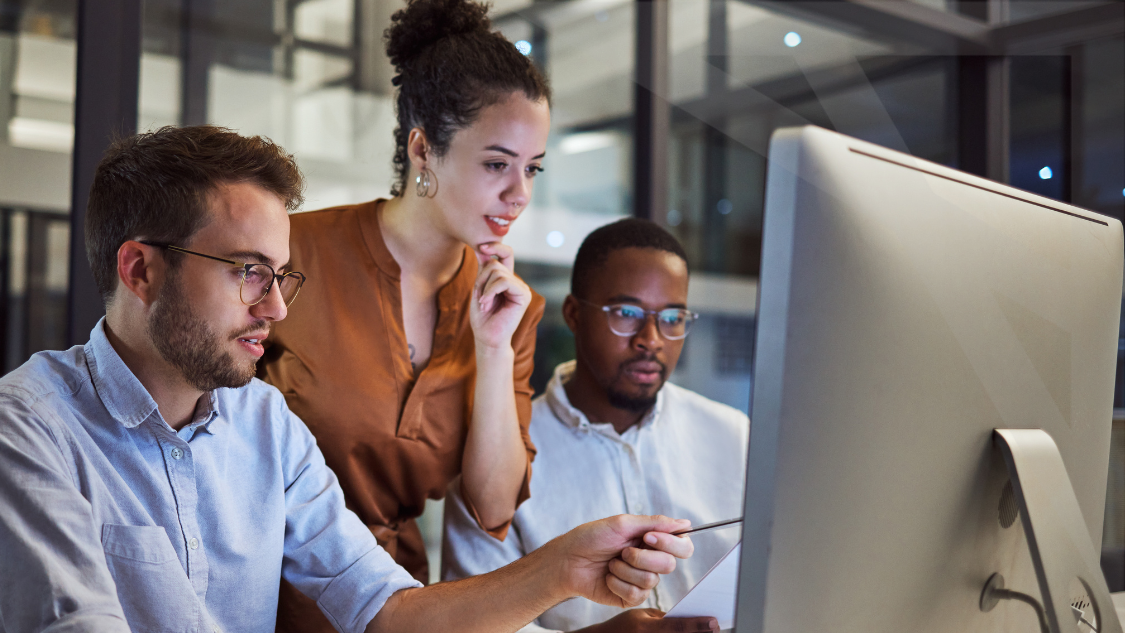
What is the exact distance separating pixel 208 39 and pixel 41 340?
69cm

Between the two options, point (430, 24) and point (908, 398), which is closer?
point (908, 398)

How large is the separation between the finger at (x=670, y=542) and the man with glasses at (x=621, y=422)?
62 cm

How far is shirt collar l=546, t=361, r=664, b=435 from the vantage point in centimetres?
167

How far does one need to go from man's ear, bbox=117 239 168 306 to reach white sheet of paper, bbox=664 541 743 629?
0.72m

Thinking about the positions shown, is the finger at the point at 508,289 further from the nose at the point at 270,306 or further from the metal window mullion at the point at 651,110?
the metal window mullion at the point at 651,110

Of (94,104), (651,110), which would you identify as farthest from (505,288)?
(651,110)

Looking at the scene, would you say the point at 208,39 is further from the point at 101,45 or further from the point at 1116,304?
the point at 1116,304

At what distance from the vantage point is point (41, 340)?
1.62m

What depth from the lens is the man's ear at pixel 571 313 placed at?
5.76 ft

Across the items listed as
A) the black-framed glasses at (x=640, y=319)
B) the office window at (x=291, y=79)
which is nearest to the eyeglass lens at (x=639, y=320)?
the black-framed glasses at (x=640, y=319)

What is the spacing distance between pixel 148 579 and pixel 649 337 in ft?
3.22

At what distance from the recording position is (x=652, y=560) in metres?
0.94

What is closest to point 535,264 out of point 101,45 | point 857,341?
point 101,45

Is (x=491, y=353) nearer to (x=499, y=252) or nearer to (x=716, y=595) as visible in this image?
(x=499, y=252)
